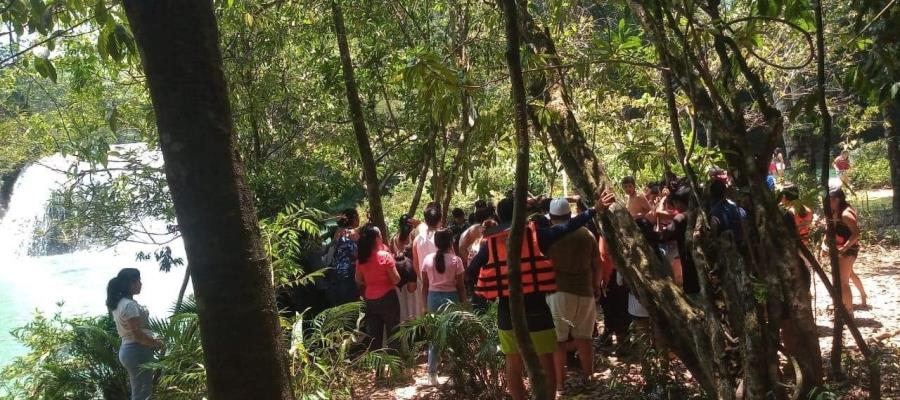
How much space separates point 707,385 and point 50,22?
3836 mm

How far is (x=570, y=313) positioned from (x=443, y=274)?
1.31m

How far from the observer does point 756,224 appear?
3816 millimetres

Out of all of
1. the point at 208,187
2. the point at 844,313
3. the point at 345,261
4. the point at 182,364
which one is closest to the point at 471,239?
the point at 345,261

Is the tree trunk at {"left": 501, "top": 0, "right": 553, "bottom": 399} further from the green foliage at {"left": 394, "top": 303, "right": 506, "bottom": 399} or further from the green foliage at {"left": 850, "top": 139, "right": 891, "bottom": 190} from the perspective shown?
the green foliage at {"left": 850, "top": 139, "right": 891, "bottom": 190}

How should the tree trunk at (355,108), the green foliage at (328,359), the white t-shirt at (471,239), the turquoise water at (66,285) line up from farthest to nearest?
the turquoise water at (66,285)
the tree trunk at (355,108)
the white t-shirt at (471,239)
the green foliage at (328,359)

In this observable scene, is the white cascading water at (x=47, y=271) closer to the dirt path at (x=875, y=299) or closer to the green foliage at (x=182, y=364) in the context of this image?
the green foliage at (x=182, y=364)

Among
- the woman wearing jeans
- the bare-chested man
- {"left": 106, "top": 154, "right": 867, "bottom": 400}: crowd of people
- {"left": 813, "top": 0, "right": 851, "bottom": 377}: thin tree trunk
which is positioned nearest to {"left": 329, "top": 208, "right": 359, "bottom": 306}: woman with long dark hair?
{"left": 106, "top": 154, "right": 867, "bottom": 400}: crowd of people

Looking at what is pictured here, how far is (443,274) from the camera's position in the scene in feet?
20.5

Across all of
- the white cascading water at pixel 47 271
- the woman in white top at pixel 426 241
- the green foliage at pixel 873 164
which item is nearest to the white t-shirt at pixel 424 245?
the woman in white top at pixel 426 241

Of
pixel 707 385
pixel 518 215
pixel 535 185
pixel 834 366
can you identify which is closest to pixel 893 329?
pixel 834 366

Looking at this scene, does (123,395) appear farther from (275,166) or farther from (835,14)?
(835,14)

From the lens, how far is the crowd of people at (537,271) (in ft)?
15.6

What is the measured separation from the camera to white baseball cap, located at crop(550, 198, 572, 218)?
526cm

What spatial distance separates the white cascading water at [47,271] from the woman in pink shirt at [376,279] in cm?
751
